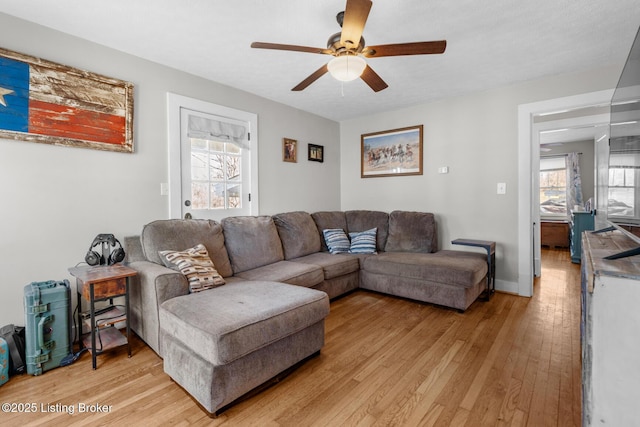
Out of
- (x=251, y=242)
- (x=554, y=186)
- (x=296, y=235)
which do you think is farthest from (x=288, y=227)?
(x=554, y=186)

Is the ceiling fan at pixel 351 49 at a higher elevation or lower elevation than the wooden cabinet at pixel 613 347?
higher

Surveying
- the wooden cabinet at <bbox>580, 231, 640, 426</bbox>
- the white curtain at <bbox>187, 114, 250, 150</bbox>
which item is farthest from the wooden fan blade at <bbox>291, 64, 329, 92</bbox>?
the wooden cabinet at <bbox>580, 231, 640, 426</bbox>

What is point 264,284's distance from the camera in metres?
2.17

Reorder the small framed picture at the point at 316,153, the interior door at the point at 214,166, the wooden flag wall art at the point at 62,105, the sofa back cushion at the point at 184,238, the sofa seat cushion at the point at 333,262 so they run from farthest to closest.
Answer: the small framed picture at the point at 316,153, the sofa seat cushion at the point at 333,262, the interior door at the point at 214,166, the sofa back cushion at the point at 184,238, the wooden flag wall art at the point at 62,105

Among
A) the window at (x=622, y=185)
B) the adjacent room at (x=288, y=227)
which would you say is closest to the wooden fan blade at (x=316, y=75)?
the adjacent room at (x=288, y=227)

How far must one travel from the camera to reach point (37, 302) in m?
1.85

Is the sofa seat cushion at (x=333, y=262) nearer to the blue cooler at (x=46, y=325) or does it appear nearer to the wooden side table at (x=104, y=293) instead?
the wooden side table at (x=104, y=293)

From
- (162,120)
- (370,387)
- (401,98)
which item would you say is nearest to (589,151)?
(401,98)

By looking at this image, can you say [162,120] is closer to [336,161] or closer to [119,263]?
[119,263]

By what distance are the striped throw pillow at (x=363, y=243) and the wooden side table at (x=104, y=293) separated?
7.92ft

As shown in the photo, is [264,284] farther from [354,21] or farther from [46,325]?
[354,21]

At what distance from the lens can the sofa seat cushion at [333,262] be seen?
10.1ft

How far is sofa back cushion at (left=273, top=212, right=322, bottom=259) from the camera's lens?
3.43 metres

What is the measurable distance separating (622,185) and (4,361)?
363 centimetres
